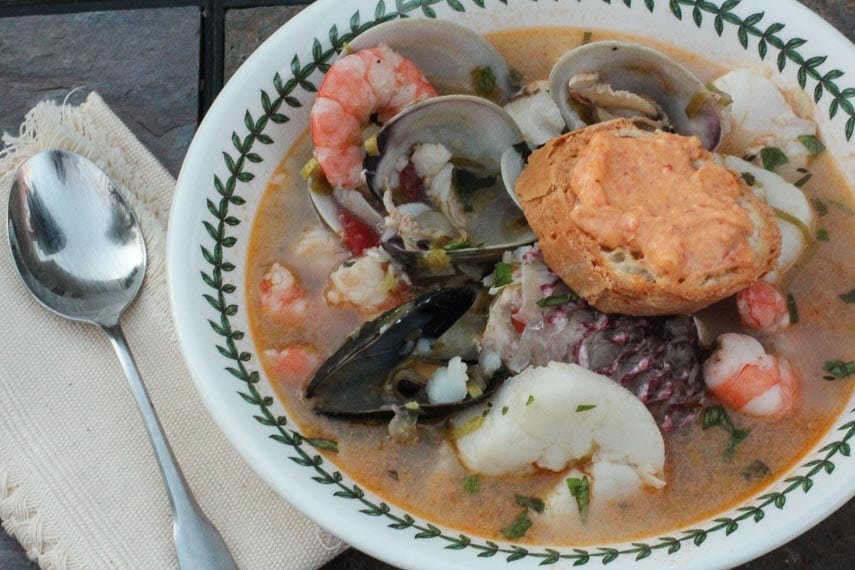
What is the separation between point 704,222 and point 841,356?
464 millimetres

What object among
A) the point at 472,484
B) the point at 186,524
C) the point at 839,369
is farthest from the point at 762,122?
the point at 186,524

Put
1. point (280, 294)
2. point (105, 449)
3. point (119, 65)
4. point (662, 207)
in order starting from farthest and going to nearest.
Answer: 1. point (119, 65)
2. point (105, 449)
3. point (280, 294)
4. point (662, 207)

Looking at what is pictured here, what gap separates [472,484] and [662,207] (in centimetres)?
60

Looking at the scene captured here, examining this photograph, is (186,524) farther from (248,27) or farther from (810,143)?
(810,143)

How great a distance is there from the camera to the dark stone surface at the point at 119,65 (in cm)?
230

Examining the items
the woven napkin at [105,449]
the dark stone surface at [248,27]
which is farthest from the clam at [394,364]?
the dark stone surface at [248,27]

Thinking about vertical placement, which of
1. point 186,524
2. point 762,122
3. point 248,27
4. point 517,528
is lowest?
point 186,524

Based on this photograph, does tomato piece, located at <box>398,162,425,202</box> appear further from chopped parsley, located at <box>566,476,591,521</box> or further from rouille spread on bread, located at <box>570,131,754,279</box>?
chopped parsley, located at <box>566,476,591,521</box>

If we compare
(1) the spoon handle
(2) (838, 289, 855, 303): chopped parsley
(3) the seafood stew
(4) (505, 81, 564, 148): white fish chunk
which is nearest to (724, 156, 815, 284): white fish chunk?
(3) the seafood stew

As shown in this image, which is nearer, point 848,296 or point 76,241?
point 848,296

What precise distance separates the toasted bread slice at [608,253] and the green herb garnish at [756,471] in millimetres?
318

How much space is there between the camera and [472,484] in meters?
1.77

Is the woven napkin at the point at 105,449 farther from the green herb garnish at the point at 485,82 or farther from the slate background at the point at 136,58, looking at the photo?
the green herb garnish at the point at 485,82

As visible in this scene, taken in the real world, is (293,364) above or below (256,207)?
below
